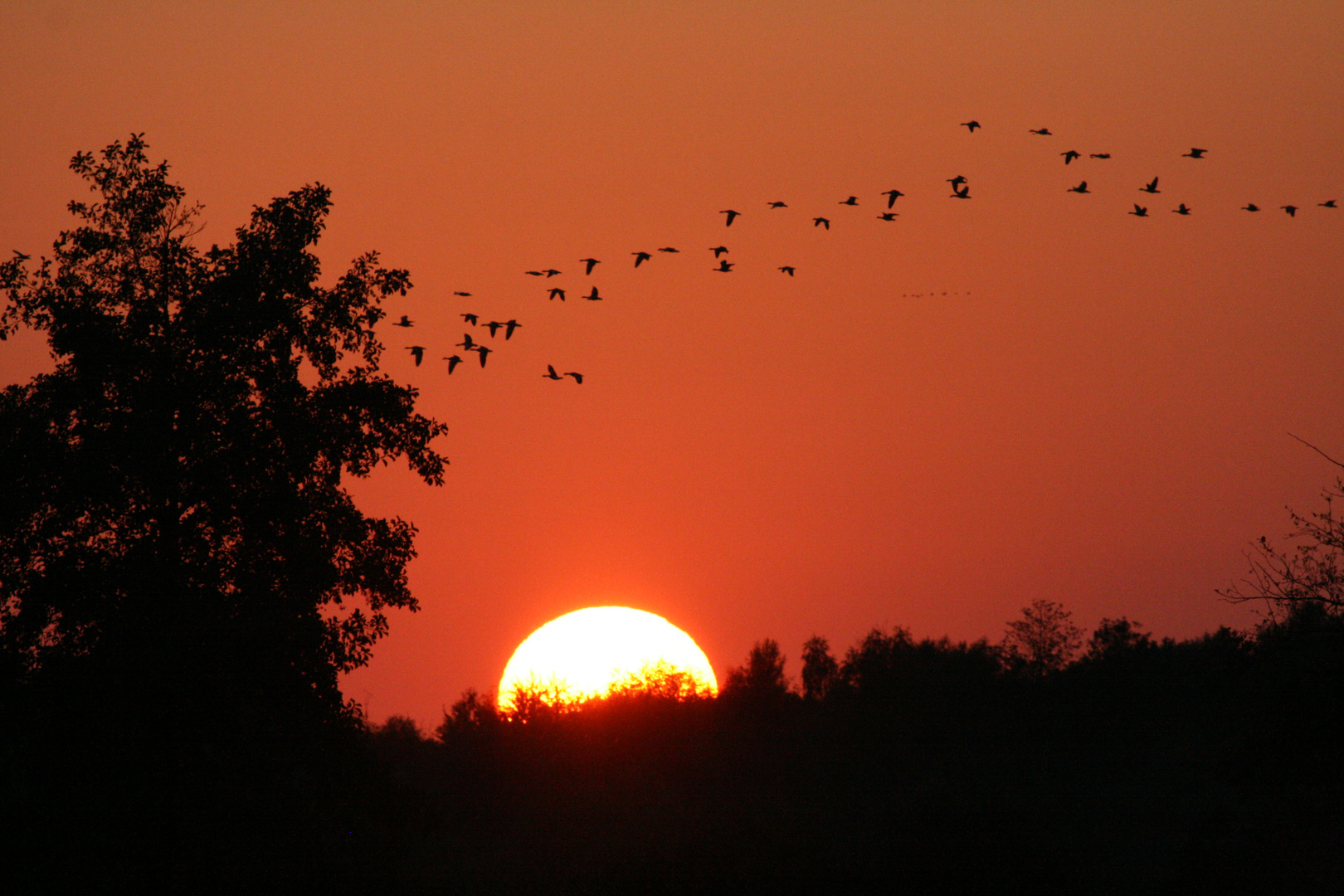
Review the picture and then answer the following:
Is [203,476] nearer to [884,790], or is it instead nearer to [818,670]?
[884,790]

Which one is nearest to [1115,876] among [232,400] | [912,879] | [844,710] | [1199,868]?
[1199,868]

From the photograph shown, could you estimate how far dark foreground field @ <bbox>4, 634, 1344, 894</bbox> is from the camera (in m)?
23.3

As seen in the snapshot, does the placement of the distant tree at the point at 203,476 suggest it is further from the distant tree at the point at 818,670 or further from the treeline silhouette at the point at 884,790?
the distant tree at the point at 818,670

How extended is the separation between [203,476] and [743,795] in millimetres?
46190

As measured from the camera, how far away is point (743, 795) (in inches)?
2534

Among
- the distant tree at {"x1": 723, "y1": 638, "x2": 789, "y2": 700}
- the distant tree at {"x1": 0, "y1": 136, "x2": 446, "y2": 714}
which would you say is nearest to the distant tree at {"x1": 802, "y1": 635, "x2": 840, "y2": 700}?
the distant tree at {"x1": 723, "y1": 638, "x2": 789, "y2": 700}

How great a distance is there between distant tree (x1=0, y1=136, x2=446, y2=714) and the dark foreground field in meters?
1.44

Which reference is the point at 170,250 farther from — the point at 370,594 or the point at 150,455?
the point at 370,594

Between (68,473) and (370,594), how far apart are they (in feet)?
19.0

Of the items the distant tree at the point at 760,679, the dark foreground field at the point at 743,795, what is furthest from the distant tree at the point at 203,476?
the distant tree at the point at 760,679

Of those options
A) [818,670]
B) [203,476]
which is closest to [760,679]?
[818,670]

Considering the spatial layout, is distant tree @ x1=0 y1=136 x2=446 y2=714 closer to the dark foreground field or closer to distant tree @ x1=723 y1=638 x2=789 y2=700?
the dark foreground field

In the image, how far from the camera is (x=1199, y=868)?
49.6 metres

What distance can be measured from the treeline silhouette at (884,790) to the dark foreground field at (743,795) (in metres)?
0.16
